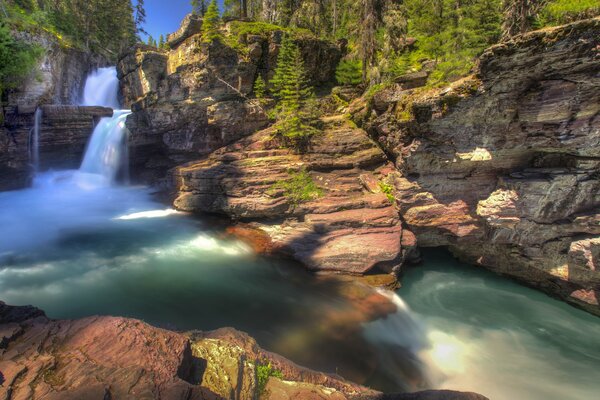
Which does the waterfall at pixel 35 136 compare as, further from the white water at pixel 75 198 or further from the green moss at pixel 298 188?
the green moss at pixel 298 188

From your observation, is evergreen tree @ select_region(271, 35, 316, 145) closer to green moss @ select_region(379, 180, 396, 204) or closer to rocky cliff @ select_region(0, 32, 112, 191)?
green moss @ select_region(379, 180, 396, 204)

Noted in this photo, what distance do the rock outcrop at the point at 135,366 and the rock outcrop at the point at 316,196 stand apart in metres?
7.42

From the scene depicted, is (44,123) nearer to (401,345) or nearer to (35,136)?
(35,136)

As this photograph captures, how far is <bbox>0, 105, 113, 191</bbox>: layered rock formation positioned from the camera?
22328 mm

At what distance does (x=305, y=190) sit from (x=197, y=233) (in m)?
6.68

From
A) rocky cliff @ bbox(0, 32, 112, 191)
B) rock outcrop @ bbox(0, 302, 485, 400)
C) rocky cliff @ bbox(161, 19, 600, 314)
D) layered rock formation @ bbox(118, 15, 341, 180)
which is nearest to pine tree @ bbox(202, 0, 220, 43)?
Answer: layered rock formation @ bbox(118, 15, 341, 180)

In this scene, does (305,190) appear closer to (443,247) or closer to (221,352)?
(443,247)

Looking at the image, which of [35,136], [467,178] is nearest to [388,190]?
[467,178]

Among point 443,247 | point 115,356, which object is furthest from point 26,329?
point 443,247

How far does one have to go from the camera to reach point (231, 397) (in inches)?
212

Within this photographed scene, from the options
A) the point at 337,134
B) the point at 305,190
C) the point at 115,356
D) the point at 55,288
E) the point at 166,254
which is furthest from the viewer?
the point at 337,134

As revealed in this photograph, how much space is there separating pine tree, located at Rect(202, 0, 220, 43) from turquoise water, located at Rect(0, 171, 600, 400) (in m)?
14.8

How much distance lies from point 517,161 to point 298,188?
10375 mm

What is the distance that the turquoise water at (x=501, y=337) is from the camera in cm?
894
